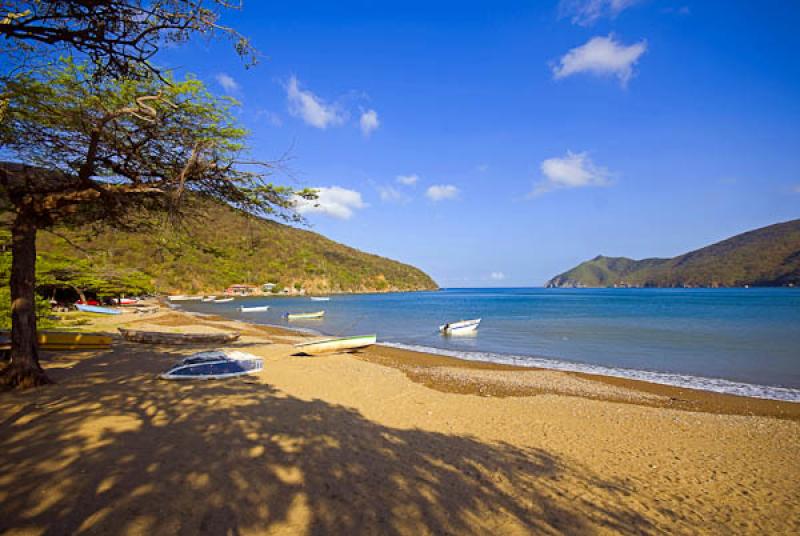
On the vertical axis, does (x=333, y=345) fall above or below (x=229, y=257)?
below

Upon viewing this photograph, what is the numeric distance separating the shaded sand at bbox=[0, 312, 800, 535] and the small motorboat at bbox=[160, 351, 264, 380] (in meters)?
0.44

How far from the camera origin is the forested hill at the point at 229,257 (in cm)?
823

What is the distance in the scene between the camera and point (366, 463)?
4.87 m

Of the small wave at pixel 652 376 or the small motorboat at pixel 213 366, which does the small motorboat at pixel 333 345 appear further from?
the small motorboat at pixel 213 366

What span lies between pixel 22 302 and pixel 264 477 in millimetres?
6057

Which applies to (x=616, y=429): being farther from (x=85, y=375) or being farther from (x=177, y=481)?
(x=85, y=375)

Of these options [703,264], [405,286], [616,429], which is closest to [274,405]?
[616,429]

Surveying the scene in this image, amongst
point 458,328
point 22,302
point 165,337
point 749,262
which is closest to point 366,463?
point 22,302

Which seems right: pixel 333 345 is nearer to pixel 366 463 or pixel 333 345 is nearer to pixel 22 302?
pixel 22 302

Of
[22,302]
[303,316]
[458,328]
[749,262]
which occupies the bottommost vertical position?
[458,328]

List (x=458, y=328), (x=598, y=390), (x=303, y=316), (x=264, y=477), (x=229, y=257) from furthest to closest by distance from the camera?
1. (x=303, y=316)
2. (x=458, y=328)
3. (x=598, y=390)
4. (x=229, y=257)
5. (x=264, y=477)

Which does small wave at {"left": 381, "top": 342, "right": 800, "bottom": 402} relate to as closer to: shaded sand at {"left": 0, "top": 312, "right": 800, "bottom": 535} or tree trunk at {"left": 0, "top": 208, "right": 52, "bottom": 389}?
shaded sand at {"left": 0, "top": 312, "right": 800, "bottom": 535}

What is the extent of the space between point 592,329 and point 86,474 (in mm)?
29474

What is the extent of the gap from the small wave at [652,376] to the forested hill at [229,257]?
32.8 ft
